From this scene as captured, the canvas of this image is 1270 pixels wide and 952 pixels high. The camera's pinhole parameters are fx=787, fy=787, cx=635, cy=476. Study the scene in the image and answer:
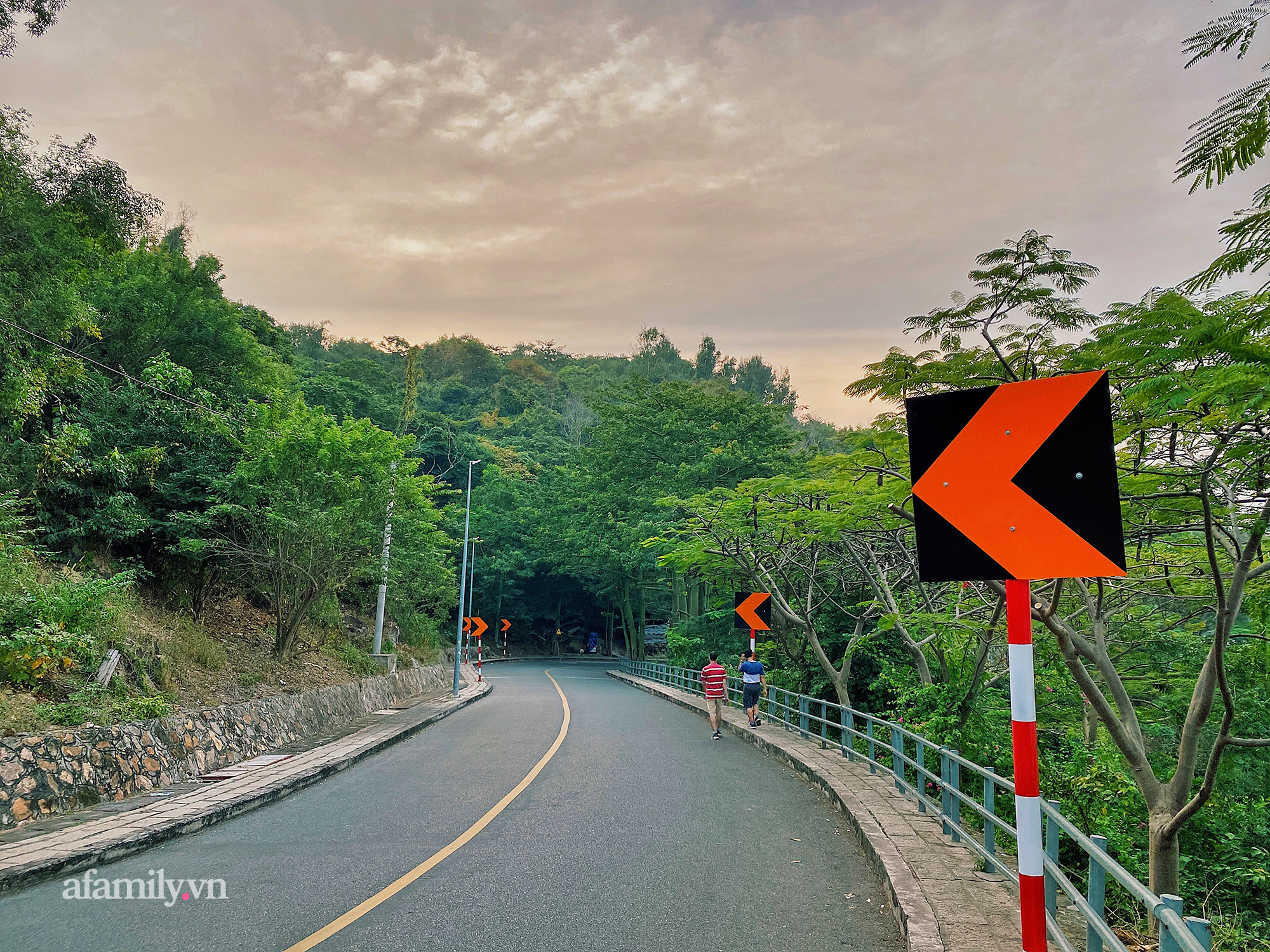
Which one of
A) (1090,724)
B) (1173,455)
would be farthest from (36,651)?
(1090,724)

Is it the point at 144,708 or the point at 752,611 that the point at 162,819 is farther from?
the point at 752,611

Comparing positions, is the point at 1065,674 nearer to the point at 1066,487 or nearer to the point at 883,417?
the point at 883,417

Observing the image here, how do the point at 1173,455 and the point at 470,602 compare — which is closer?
the point at 1173,455

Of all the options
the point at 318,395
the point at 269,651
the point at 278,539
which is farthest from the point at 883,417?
the point at 318,395

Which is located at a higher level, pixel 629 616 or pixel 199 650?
pixel 199 650

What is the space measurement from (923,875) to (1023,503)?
15.1 feet

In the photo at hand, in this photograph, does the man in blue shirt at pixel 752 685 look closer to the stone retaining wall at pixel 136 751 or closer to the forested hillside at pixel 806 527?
the forested hillside at pixel 806 527

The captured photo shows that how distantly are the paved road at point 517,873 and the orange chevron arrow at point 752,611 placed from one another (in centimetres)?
659

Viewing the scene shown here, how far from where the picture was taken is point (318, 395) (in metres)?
46.6

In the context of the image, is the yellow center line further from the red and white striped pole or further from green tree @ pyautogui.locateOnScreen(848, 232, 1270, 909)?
green tree @ pyautogui.locateOnScreen(848, 232, 1270, 909)

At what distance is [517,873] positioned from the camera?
6.63 metres

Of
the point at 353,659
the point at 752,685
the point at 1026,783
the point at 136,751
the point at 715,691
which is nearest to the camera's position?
the point at 1026,783

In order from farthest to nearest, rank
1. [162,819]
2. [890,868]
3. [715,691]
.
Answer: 1. [715,691]
2. [162,819]
3. [890,868]

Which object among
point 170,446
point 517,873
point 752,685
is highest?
point 170,446
